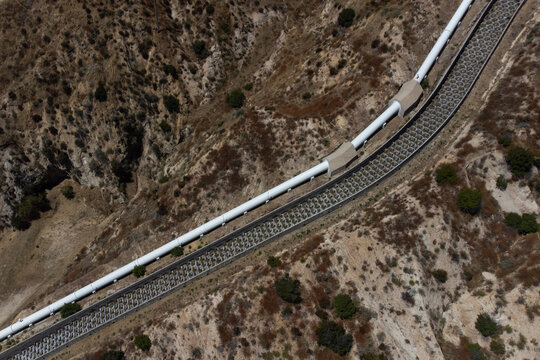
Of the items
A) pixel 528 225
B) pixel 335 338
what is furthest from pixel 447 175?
pixel 335 338

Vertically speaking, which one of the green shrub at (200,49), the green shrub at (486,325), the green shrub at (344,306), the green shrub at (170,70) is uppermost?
the green shrub at (200,49)

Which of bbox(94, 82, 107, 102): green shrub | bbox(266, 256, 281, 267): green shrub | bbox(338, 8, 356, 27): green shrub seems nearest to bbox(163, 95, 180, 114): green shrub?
bbox(94, 82, 107, 102): green shrub

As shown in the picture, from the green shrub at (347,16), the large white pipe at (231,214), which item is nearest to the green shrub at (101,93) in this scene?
the large white pipe at (231,214)

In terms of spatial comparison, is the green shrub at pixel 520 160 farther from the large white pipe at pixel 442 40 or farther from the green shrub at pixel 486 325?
the green shrub at pixel 486 325

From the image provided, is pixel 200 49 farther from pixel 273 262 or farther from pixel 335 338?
pixel 335 338

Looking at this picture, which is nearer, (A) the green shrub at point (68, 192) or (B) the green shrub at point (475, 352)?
(B) the green shrub at point (475, 352)

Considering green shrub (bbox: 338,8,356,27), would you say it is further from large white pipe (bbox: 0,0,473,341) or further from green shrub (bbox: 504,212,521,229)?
green shrub (bbox: 504,212,521,229)
